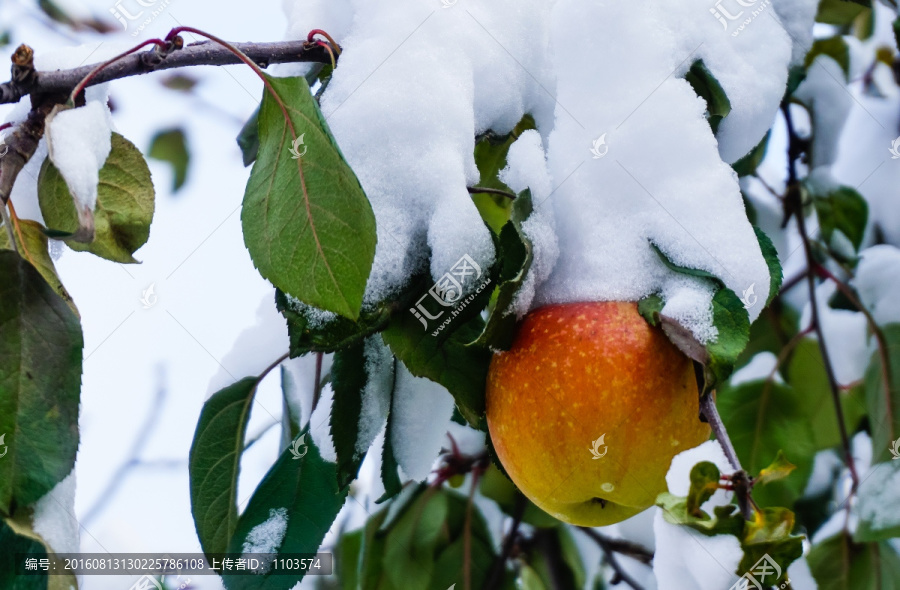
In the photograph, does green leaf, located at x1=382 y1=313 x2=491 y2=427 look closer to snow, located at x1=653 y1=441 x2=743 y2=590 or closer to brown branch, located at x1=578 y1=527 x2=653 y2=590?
snow, located at x1=653 y1=441 x2=743 y2=590

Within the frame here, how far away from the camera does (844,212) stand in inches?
40.4

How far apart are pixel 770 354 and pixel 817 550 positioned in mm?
307

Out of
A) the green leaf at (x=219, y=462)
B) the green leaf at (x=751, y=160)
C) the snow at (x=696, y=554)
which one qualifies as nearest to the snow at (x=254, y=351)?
the green leaf at (x=219, y=462)

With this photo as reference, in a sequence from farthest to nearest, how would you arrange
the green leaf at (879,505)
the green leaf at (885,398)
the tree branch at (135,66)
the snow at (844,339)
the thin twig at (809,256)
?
the snow at (844,339)
the thin twig at (809,256)
the green leaf at (885,398)
the green leaf at (879,505)
the tree branch at (135,66)

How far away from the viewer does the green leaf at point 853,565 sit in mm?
929

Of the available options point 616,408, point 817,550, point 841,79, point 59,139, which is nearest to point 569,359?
point 616,408

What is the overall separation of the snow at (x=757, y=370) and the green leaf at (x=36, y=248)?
0.88 metres

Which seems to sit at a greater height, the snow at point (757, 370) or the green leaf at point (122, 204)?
the snow at point (757, 370)

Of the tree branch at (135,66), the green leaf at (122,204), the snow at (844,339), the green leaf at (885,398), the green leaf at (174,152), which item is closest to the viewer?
the tree branch at (135,66)

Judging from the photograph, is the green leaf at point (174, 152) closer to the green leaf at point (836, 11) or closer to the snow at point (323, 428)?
the snow at point (323, 428)

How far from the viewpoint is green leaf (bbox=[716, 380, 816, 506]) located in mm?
→ 966

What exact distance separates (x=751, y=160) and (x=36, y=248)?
0.80 meters

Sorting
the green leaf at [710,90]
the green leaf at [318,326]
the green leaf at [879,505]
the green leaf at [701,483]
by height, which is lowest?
the green leaf at [318,326]

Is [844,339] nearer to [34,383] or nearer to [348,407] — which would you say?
[348,407]
